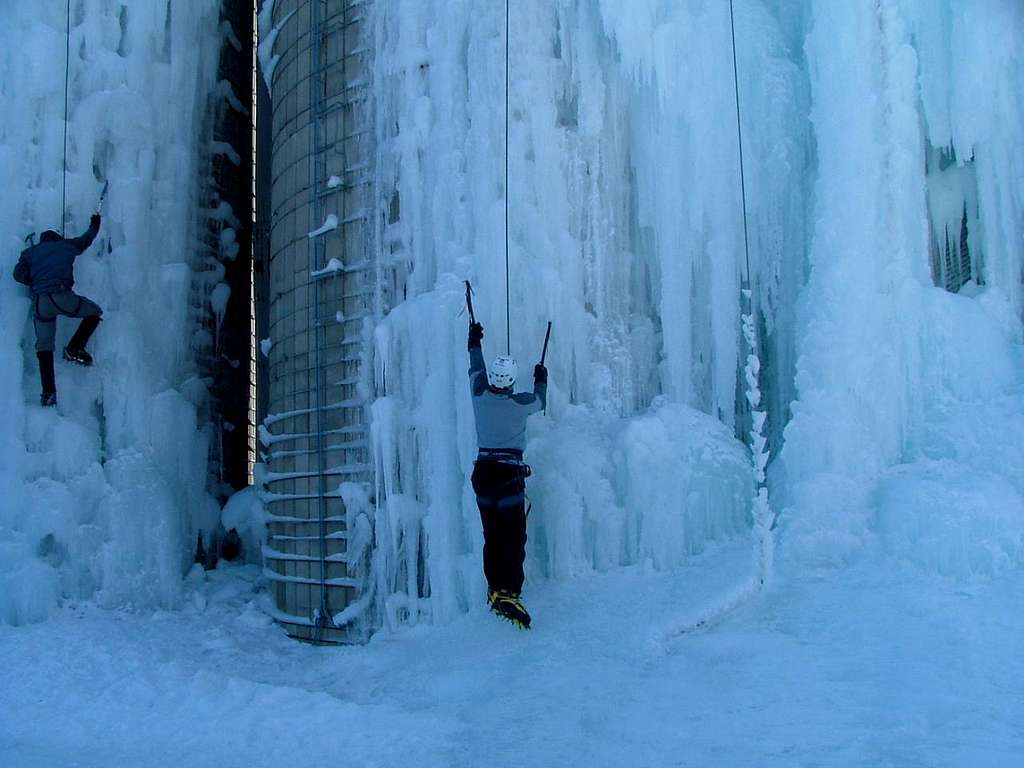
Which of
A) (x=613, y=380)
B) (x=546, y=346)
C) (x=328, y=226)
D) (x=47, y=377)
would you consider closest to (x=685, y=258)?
(x=613, y=380)

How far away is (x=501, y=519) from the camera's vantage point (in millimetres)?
4258

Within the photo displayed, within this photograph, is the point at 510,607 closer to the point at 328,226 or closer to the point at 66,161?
the point at 328,226

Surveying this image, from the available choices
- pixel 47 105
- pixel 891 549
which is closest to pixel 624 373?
pixel 891 549

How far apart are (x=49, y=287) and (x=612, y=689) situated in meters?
4.59

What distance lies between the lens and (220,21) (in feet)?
24.9

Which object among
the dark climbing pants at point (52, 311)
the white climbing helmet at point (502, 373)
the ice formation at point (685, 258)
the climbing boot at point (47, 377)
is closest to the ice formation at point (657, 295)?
the ice formation at point (685, 258)

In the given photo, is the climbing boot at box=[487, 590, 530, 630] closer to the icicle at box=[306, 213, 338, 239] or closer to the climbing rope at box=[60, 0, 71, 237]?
the icicle at box=[306, 213, 338, 239]

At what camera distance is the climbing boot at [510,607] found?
409 centimetres

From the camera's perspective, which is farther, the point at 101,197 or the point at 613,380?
the point at 101,197

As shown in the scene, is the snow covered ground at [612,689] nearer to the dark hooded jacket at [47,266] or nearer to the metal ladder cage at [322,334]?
the metal ladder cage at [322,334]

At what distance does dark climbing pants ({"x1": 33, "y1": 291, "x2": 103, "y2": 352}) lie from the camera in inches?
220

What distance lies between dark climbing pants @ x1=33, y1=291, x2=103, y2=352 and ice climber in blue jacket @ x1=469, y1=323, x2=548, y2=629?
3166mm

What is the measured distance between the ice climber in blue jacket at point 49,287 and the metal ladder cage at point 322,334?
1381mm

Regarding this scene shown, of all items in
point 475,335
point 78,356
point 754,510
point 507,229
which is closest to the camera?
point 754,510
